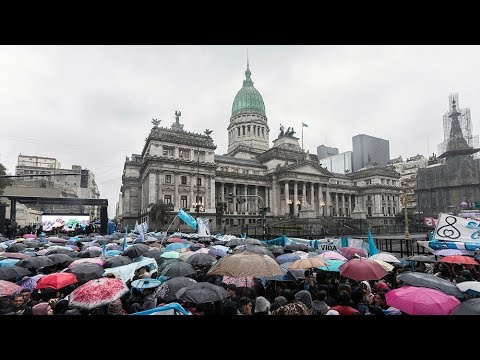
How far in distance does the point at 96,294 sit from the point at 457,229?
37.4ft

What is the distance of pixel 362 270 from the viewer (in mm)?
7922

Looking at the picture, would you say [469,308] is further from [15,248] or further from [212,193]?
[212,193]

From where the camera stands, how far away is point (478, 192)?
67.8m

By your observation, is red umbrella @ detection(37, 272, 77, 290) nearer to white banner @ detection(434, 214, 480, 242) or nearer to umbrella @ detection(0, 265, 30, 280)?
umbrella @ detection(0, 265, 30, 280)

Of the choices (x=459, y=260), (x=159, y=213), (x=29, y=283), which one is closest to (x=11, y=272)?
(x=29, y=283)

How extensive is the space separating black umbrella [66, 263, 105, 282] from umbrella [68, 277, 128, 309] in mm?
2304

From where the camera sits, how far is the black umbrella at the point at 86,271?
865 cm

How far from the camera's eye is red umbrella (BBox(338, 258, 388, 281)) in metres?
7.75

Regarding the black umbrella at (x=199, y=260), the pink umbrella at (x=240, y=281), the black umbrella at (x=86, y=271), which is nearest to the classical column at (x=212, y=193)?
the black umbrella at (x=199, y=260)

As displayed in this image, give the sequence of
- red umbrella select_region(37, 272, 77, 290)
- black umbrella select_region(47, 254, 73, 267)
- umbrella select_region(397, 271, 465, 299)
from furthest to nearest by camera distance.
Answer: black umbrella select_region(47, 254, 73, 267) → red umbrella select_region(37, 272, 77, 290) → umbrella select_region(397, 271, 465, 299)

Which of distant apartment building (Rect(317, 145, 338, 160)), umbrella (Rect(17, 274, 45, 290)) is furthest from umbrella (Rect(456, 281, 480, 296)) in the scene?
distant apartment building (Rect(317, 145, 338, 160))
